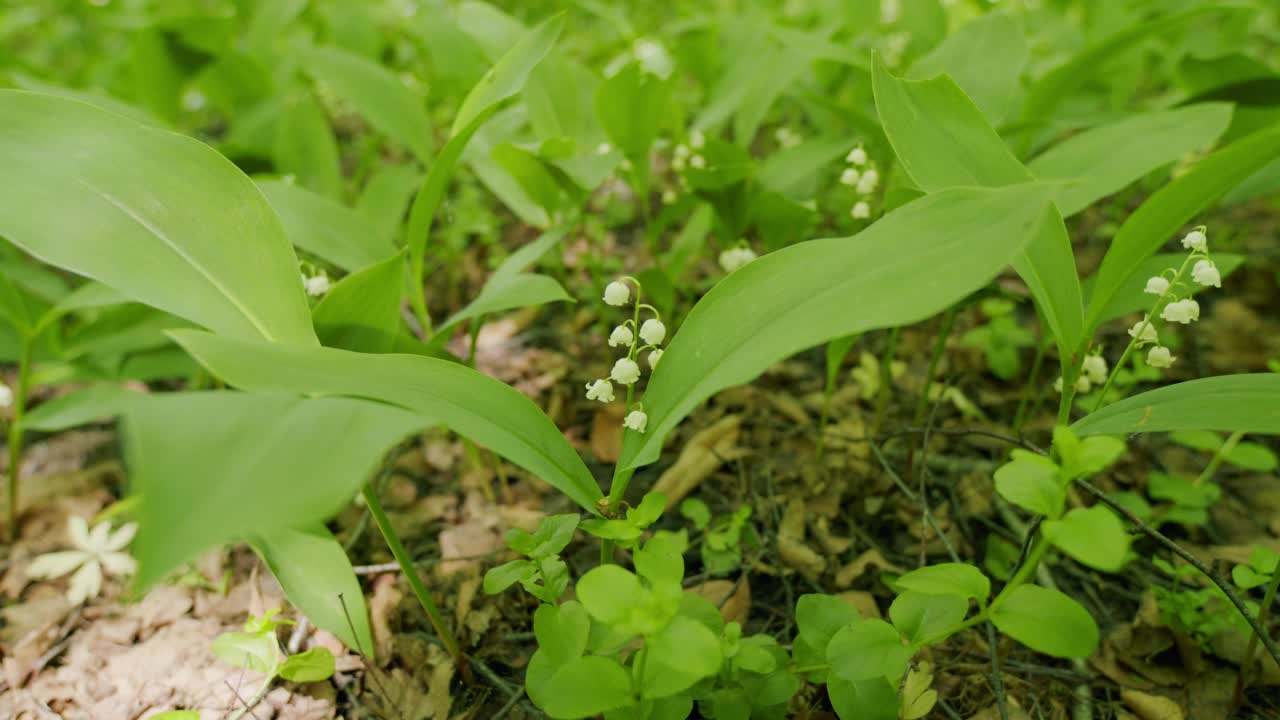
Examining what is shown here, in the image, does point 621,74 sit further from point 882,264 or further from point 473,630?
point 473,630

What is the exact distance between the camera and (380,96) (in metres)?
2.40

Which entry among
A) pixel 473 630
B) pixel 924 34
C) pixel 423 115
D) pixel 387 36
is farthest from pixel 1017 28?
pixel 387 36

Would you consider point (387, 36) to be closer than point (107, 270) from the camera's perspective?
No

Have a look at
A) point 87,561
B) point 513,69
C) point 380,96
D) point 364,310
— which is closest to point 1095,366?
point 513,69

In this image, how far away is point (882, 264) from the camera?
1034 mm

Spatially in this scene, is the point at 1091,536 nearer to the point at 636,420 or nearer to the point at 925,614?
the point at 925,614

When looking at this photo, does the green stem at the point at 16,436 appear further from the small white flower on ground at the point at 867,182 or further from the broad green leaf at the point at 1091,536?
the broad green leaf at the point at 1091,536

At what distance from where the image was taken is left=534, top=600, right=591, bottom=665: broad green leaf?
121cm

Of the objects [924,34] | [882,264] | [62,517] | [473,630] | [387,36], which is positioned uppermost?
[882,264]

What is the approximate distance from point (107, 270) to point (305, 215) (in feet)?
2.27

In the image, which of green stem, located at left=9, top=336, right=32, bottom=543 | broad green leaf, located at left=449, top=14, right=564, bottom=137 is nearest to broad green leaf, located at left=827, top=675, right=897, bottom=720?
broad green leaf, located at left=449, top=14, right=564, bottom=137

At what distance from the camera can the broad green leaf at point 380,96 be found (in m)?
2.38

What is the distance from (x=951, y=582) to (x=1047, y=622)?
0.13 metres

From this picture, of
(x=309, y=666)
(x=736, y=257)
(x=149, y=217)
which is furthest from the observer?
(x=736, y=257)
